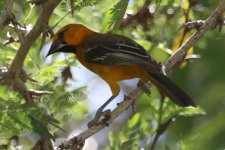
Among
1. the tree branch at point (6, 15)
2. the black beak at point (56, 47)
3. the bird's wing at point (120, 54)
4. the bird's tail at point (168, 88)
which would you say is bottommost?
the black beak at point (56, 47)

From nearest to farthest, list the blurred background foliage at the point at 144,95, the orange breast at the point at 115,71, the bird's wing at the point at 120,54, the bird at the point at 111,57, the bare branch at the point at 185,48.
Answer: the blurred background foliage at the point at 144,95 → the bare branch at the point at 185,48 → the bird at the point at 111,57 → the bird's wing at the point at 120,54 → the orange breast at the point at 115,71

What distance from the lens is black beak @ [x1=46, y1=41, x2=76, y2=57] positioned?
5.28 meters

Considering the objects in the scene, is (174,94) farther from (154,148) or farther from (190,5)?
(190,5)

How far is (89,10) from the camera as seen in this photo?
4941 mm

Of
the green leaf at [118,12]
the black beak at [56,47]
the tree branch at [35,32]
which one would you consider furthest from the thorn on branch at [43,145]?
the black beak at [56,47]

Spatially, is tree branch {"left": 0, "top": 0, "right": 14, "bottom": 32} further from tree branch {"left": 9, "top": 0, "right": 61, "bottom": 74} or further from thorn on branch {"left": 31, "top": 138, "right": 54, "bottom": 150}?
thorn on branch {"left": 31, "top": 138, "right": 54, "bottom": 150}

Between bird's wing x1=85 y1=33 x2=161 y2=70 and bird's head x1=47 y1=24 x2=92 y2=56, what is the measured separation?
31 centimetres

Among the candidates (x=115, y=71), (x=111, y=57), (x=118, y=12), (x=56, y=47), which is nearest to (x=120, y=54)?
(x=111, y=57)

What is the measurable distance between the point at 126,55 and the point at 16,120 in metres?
1.96

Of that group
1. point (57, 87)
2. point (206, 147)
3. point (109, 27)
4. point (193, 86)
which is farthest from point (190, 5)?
point (206, 147)

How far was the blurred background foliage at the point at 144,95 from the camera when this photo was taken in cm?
126

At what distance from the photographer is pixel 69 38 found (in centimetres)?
576

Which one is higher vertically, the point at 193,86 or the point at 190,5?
the point at 193,86

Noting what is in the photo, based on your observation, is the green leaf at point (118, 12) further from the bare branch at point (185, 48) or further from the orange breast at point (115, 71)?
the orange breast at point (115, 71)
